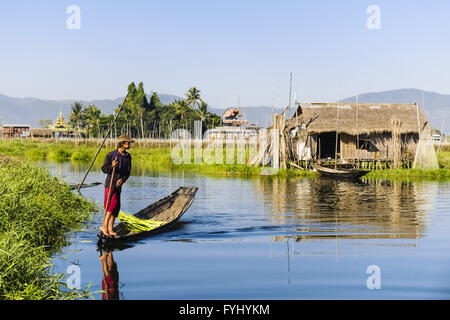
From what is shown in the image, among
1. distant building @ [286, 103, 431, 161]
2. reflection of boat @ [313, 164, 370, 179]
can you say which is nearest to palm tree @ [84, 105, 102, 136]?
distant building @ [286, 103, 431, 161]

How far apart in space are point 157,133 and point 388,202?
6007cm

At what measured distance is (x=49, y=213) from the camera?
1006 centimetres

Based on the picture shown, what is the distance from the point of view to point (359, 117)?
32.0m

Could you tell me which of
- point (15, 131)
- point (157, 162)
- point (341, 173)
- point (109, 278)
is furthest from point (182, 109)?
point (109, 278)

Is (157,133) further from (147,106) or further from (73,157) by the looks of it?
(73,157)

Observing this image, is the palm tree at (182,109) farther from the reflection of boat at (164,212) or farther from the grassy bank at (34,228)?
the grassy bank at (34,228)

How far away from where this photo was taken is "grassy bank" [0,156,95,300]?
5.86m

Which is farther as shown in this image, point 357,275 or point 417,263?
point 417,263

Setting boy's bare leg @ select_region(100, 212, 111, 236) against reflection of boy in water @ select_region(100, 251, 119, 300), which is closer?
reflection of boy in water @ select_region(100, 251, 119, 300)

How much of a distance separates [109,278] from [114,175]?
2.08 m

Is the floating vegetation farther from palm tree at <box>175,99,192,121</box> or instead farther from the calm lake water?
palm tree at <box>175,99,192,121</box>

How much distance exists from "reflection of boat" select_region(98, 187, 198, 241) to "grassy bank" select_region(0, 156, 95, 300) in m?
1.08

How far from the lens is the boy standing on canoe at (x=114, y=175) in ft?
29.9
